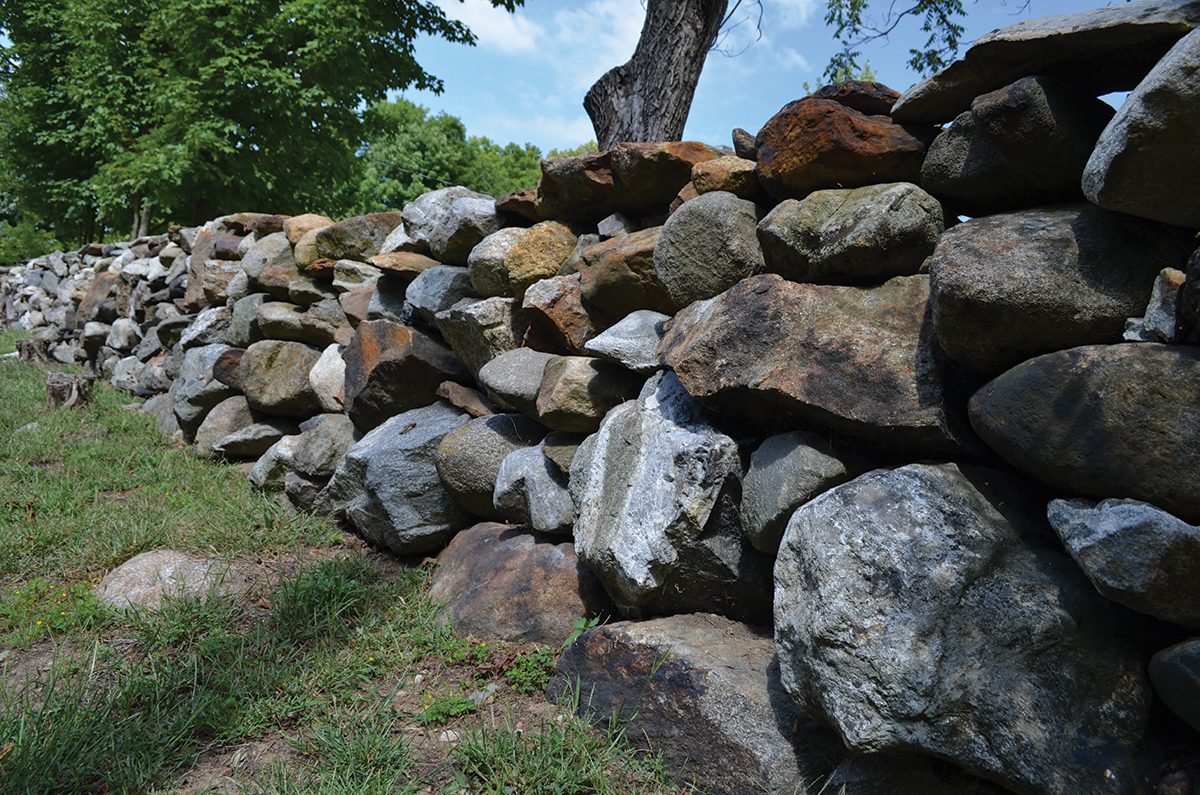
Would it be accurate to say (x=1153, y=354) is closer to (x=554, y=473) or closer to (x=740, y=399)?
(x=740, y=399)

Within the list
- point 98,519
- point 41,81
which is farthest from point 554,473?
point 41,81

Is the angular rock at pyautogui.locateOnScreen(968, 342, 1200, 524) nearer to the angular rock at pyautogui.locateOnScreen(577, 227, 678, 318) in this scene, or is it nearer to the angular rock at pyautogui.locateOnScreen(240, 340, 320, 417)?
the angular rock at pyautogui.locateOnScreen(577, 227, 678, 318)

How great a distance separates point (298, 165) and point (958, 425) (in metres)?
14.9

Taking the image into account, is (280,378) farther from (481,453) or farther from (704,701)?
(704,701)

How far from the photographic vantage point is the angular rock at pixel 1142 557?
4.11 ft

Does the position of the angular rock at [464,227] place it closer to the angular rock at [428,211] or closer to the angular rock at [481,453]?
the angular rock at [428,211]

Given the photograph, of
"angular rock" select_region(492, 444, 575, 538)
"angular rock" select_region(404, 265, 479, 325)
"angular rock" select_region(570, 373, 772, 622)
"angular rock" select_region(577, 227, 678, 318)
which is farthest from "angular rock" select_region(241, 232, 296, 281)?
"angular rock" select_region(570, 373, 772, 622)

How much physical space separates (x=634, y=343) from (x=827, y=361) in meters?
0.91

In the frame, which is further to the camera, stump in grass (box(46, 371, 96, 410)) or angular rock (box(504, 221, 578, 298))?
stump in grass (box(46, 371, 96, 410))

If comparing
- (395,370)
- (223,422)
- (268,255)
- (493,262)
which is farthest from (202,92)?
(493,262)

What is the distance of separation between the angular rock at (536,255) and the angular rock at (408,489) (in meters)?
0.81

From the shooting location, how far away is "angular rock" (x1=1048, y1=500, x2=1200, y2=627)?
4.11 ft

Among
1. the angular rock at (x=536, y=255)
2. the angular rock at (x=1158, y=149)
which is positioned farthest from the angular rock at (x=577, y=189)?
the angular rock at (x=1158, y=149)

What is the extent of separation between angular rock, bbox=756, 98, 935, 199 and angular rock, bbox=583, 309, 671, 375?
2.37ft
